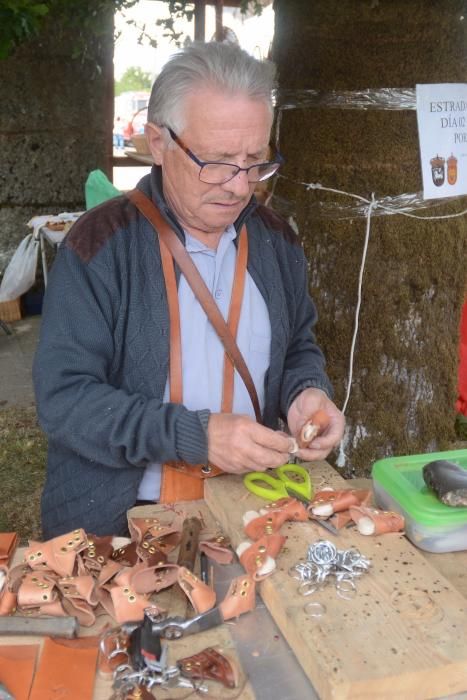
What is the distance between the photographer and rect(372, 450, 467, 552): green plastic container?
69.2 inches

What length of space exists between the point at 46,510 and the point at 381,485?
949 millimetres

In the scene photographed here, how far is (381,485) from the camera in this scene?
1951 mm

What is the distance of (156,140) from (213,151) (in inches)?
8.4

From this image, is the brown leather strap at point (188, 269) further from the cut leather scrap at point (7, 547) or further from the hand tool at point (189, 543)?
the cut leather scrap at point (7, 547)

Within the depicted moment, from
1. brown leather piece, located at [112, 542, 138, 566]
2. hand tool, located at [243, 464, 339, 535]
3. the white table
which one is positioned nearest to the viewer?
brown leather piece, located at [112, 542, 138, 566]

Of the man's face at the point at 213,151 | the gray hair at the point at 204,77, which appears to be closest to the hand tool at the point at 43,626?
the man's face at the point at 213,151

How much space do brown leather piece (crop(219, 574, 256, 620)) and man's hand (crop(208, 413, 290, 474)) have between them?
0.36 m

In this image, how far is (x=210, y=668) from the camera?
1.31m

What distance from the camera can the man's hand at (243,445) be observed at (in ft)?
6.01

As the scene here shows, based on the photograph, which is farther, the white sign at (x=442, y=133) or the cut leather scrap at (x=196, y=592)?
the white sign at (x=442, y=133)

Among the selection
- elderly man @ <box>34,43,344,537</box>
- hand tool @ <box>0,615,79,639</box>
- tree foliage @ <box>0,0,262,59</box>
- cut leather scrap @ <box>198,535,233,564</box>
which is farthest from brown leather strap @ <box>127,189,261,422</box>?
tree foliage @ <box>0,0,262,59</box>

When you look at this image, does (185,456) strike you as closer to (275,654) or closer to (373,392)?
(275,654)

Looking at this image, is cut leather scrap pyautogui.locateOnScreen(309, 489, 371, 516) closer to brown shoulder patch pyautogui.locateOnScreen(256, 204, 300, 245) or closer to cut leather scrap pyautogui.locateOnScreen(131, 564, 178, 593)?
cut leather scrap pyautogui.locateOnScreen(131, 564, 178, 593)

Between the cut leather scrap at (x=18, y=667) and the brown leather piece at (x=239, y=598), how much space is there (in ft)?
1.13
